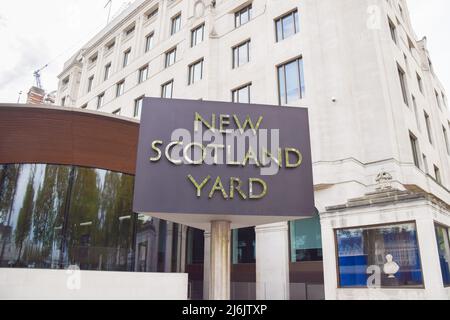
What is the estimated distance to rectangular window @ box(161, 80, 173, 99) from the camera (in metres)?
32.8

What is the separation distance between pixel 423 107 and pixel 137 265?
2453 cm

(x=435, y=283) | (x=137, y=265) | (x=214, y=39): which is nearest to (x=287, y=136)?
(x=435, y=283)

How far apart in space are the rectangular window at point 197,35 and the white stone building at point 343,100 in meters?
0.13

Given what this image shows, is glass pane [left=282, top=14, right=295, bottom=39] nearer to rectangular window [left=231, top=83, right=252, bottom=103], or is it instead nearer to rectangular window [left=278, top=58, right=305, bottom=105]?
rectangular window [left=278, top=58, right=305, bottom=105]

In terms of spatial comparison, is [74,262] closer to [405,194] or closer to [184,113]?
[184,113]

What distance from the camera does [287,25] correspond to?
82.0 ft

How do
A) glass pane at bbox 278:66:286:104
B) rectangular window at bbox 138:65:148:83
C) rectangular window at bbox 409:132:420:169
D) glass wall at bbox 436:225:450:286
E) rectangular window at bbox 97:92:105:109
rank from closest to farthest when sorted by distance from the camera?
glass wall at bbox 436:225:450:286
rectangular window at bbox 409:132:420:169
glass pane at bbox 278:66:286:104
rectangular window at bbox 138:65:148:83
rectangular window at bbox 97:92:105:109

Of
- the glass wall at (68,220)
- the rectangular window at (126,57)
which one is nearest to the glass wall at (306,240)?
the glass wall at (68,220)

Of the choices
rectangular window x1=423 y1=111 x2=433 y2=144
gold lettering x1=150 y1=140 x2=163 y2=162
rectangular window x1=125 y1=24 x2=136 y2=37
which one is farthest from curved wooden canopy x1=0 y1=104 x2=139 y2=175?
rectangular window x1=125 y1=24 x2=136 y2=37

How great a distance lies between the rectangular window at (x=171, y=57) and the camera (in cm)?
3394

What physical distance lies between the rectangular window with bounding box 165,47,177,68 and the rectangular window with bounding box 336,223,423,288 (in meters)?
25.4

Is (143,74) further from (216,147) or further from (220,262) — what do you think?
(220,262)
